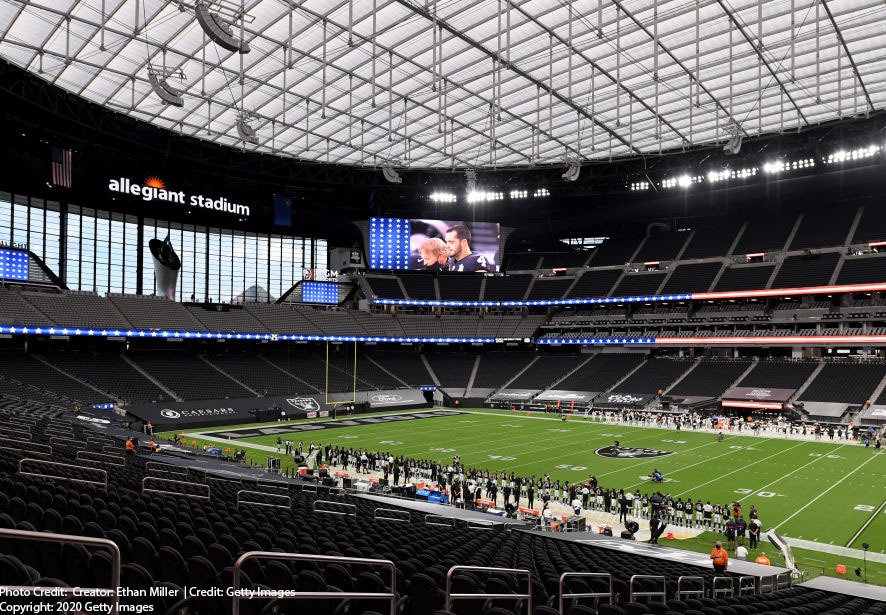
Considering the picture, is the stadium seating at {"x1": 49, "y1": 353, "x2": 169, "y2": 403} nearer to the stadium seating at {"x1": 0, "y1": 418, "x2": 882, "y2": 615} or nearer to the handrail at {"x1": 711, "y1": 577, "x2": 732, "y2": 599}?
the stadium seating at {"x1": 0, "y1": 418, "x2": 882, "y2": 615}

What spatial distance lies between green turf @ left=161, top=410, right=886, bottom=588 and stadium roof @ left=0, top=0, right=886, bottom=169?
64.9ft

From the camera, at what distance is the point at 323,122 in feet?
160

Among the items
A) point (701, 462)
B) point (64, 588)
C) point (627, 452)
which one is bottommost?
point (701, 462)

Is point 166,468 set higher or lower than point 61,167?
lower

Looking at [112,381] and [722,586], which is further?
[112,381]

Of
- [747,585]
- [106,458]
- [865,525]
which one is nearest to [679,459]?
[865,525]

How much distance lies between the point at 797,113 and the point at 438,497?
140 ft

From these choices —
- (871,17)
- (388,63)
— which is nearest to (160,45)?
(388,63)

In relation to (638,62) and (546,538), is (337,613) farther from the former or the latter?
(638,62)

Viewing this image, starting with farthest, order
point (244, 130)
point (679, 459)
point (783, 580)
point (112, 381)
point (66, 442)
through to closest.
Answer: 1. point (112, 381)
2. point (244, 130)
3. point (679, 459)
4. point (66, 442)
5. point (783, 580)

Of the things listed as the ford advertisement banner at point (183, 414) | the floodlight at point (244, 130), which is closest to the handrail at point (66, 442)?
the floodlight at point (244, 130)

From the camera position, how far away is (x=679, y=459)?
1366 inches

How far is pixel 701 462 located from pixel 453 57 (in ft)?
92.7

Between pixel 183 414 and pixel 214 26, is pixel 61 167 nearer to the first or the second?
pixel 183 414
